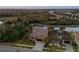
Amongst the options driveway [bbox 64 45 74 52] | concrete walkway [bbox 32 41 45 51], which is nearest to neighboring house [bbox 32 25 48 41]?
concrete walkway [bbox 32 41 45 51]

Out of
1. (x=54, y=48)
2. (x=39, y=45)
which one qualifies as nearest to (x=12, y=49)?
(x=39, y=45)

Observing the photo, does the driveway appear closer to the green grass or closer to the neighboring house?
the green grass

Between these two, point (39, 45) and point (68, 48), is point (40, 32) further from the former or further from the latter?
point (68, 48)

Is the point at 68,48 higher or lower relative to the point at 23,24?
lower

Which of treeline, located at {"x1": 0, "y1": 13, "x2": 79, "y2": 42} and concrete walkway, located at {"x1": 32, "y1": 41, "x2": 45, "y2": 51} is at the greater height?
treeline, located at {"x1": 0, "y1": 13, "x2": 79, "y2": 42}

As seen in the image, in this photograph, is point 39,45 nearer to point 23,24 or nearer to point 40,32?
point 40,32

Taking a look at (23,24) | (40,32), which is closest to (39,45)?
(40,32)

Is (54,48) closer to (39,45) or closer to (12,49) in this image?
(39,45)

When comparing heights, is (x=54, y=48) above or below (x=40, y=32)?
below

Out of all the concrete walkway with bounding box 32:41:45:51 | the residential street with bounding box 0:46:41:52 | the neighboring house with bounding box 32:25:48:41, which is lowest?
the residential street with bounding box 0:46:41:52

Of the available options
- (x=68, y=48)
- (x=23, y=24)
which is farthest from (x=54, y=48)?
(x=23, y=24)
